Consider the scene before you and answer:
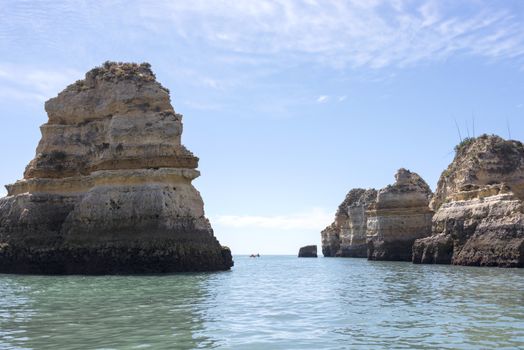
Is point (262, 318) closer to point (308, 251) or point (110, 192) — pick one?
point (110, 192)

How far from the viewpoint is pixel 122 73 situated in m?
43.3

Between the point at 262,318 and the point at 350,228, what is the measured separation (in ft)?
289

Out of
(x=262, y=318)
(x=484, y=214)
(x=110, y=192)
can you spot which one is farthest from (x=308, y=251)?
(x=262, y=318)

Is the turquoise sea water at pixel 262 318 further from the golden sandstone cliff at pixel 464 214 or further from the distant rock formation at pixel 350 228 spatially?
the distant rock formation at pixel 350 228

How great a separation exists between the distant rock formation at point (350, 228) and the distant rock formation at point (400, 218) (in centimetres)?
2488

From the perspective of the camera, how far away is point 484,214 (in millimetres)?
45875

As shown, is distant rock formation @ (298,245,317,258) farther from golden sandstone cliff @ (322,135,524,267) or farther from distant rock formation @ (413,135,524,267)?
distant rock formation @ (413,135,524,267)

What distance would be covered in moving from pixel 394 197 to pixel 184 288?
147ft

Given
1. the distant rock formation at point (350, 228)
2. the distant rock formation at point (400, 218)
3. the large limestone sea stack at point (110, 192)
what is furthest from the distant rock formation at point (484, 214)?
the distant rock formation at point (350, 228)

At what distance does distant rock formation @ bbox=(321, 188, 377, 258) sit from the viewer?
319 ft

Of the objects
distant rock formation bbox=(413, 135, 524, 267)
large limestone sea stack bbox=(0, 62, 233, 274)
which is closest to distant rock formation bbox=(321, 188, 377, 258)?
distant rock formation bbox=(413, 135, 524, 267)

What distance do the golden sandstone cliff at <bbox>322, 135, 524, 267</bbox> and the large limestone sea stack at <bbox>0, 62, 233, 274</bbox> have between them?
1888 cm

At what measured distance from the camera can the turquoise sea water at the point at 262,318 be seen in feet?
40.6

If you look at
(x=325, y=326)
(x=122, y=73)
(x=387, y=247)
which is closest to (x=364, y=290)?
(x=325, y=326)
